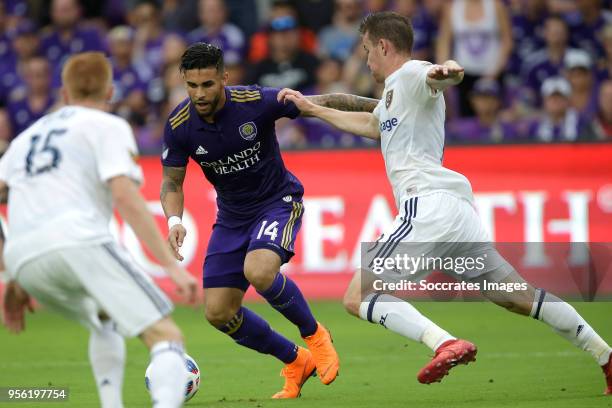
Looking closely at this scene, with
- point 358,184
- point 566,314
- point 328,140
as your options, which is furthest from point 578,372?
point 328,140

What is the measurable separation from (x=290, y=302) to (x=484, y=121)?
715 centimetres

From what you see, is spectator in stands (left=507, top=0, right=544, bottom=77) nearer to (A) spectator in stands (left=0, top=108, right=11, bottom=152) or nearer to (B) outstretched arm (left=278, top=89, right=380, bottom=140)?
(A) spectator in stands (left=0, top=108, right=11, bottom=152)

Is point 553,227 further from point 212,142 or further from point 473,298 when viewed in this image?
point 212,142

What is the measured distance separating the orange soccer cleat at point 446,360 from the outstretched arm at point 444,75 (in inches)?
66.4

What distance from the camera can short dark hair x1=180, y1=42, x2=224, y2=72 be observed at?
7.96m

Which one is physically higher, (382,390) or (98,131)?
(98,131)

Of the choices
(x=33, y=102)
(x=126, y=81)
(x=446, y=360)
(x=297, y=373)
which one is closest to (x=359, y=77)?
(x=126, y=81)

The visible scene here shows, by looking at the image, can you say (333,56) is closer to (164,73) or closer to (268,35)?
(268,35)

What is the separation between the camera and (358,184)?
14.0 m

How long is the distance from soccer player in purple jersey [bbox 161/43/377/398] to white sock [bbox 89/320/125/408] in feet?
6.82

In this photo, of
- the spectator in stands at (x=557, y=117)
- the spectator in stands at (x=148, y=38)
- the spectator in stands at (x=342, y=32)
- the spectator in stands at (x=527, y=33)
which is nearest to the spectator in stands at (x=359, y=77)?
the spectator in stands at (x=342, y=32)

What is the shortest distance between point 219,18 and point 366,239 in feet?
17.8

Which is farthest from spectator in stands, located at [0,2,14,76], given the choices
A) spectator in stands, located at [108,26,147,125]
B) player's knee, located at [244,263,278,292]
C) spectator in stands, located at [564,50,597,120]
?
player's knee, located at [244,263,278,292]

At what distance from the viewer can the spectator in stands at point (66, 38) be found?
18.3 metres
